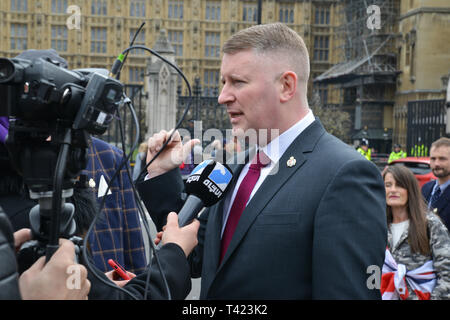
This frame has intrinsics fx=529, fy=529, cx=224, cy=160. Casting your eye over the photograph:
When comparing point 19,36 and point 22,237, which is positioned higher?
point 19,36

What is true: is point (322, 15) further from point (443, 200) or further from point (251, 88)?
point (251, 88)

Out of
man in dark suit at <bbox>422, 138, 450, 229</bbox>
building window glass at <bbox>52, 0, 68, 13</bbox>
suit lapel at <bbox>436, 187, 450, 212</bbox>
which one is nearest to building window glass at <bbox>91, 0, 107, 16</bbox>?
building window glass at <bbox>52, 0, 68, 13</bbox>

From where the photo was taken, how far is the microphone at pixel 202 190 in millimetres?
1955

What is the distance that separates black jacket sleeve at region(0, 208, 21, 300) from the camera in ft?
3.98

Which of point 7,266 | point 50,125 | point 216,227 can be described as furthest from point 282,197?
point 7,266

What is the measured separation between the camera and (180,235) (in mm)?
1856

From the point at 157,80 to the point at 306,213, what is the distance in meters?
14.7

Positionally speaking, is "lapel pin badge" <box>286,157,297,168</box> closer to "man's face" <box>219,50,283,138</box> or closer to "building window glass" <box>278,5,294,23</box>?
"man's face" <box>219,50,283,138</box>

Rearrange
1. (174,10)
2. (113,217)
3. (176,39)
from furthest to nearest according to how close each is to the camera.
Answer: (176,39)
(174,10)
(113,217)

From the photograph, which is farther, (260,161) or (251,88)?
(260,161)

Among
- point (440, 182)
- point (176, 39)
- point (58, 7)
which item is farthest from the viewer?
point (176, 39)

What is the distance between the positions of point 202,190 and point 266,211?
25cm
